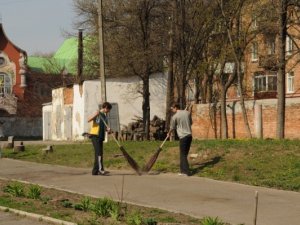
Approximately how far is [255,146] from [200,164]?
165 centimetres

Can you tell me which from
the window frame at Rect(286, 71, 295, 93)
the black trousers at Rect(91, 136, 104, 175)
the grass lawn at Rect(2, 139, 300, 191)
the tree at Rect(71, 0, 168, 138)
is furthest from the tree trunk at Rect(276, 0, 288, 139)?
the window frame at Rect(286, 71, 295, 93)

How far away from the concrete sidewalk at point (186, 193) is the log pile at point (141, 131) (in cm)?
1948

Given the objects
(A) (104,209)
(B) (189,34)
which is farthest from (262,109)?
(A) (104,209)

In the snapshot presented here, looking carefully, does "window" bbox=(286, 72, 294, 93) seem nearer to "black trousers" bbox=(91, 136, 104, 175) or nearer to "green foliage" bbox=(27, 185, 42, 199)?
"black trousers" bbox=(91, 136, 104, 175)

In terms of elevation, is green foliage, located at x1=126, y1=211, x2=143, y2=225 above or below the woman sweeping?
below

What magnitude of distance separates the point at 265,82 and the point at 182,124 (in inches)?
1416

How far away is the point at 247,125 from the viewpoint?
1211 inches

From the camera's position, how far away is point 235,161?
15.5m

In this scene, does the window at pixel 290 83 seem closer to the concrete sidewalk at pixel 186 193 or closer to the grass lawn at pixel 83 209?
the concrete sidewalk at pixel 186 193

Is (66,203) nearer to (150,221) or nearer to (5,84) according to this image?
(150,221)

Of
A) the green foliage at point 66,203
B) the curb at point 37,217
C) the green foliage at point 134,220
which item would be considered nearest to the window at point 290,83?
the green foliage at point 66,203

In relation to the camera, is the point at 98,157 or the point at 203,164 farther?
the point at 203,164

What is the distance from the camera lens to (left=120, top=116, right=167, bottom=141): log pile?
36.8 meters

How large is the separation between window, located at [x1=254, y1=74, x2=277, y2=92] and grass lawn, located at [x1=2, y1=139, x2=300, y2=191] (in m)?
30.1
